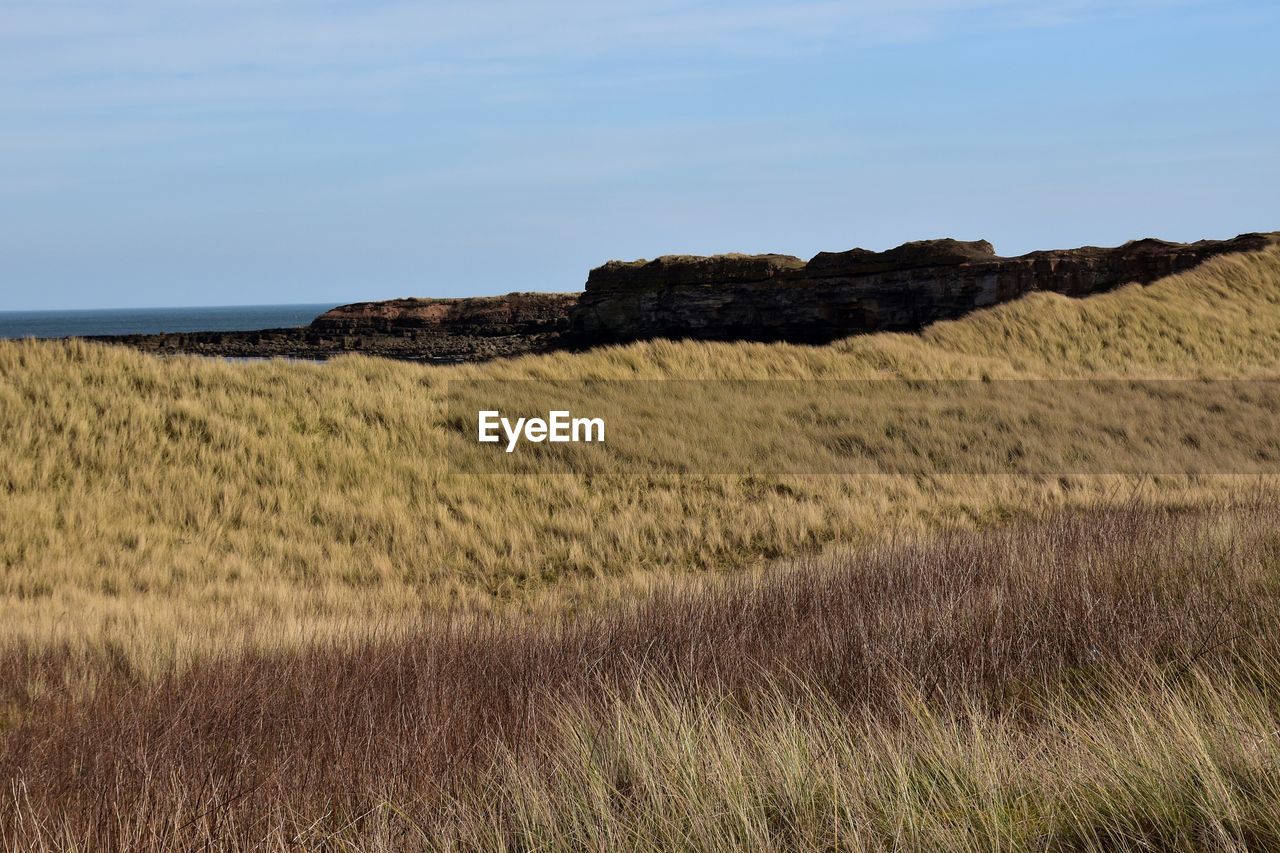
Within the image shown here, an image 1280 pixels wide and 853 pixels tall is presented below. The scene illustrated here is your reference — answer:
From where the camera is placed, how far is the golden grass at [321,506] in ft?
34.5

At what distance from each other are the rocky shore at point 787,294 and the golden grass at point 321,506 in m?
25.2

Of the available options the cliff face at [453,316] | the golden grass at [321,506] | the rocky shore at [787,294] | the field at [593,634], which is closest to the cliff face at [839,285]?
the rocky shore at [787,294]

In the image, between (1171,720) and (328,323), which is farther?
(328,323)

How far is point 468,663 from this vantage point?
5.68m

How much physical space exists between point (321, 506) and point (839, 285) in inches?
1783

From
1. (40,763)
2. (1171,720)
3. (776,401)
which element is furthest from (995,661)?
(776,401)

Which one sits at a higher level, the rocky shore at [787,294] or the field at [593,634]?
the rocky shore at [787,294]

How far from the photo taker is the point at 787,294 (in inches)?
2242

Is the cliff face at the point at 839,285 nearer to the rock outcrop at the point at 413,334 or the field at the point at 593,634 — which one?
the rock outcrop at the point at 413,334

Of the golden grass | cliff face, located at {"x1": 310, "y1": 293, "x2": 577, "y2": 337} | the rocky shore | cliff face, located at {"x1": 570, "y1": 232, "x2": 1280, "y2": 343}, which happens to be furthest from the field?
cliff face, located at {"x1": 310, "y1": 293, "x2": 577, "y2": 337}

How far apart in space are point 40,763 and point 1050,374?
24.8m

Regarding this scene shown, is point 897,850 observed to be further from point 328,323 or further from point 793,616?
point 328,323

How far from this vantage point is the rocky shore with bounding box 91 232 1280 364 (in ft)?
155

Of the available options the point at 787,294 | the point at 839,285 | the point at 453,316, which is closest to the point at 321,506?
the point at 839,285
